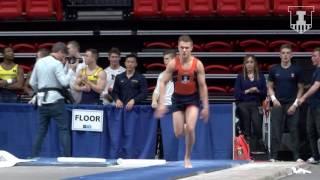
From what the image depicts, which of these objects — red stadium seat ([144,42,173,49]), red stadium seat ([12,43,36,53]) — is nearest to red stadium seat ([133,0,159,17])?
red stadium seat ([144,42,173,49])

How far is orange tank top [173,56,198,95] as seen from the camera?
11594mm

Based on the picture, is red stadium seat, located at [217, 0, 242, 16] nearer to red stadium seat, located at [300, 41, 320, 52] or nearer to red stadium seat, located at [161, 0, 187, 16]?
red stadium seat, located at [161, 0, 187, 16]

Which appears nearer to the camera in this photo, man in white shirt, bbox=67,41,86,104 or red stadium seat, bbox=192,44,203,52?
man in white shirt, bbox=67,41,86,104

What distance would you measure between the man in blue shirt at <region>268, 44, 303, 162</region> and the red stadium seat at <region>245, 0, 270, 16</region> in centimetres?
414

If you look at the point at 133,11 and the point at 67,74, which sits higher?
the point at 133,11

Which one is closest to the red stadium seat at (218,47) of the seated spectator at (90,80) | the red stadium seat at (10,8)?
the seated spectator at (90,80)

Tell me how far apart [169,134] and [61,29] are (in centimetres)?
670

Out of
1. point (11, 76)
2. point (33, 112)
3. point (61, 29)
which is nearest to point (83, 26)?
point (61, 29)

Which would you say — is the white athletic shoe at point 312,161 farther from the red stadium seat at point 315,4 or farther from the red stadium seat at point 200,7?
the red stadium seat at point 200,7

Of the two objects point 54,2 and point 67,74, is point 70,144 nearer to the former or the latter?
point 67,74

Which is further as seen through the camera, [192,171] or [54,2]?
[54,2]

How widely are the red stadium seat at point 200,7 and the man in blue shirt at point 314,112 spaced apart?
4898mm

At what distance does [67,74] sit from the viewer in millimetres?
14883

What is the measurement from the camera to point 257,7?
18.7 metres
